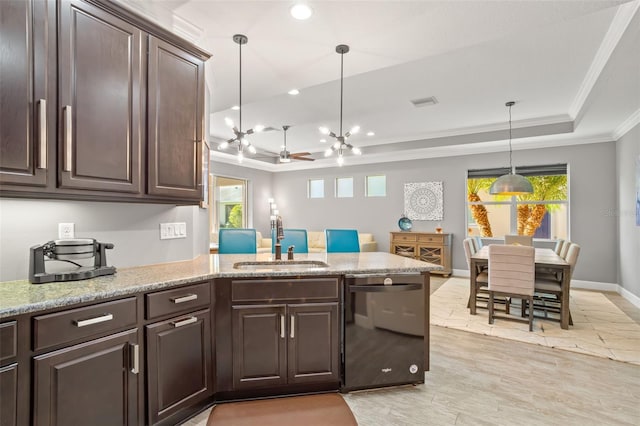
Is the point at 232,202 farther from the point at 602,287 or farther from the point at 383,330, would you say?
the point at 602,287

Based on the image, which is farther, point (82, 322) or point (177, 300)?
point (177, 300)

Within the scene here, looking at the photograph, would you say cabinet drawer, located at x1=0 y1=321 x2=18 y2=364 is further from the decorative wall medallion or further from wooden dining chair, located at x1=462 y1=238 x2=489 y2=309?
the decorative wall medallion

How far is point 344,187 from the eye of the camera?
8469 mm

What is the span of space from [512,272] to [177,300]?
3470 mm

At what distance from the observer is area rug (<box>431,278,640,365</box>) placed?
3124mm

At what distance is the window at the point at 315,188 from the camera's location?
877cm

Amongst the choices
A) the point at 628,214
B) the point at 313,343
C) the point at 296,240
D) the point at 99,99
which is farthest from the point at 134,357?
the point at 628,214

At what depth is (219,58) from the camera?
3.01 meters

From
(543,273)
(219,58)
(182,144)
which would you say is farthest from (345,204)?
(182,144)

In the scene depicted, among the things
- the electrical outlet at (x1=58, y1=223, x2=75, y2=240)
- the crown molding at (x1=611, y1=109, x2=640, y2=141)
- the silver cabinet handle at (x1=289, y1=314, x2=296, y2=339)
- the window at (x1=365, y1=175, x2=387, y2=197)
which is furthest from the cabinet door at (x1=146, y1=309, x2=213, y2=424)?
the window at (x1=365, y1=175, x2=387, y2=197)

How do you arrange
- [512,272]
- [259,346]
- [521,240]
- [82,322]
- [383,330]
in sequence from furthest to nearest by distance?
[521,240] → [512,272] → [383,330] → [259,346] → [82,322]

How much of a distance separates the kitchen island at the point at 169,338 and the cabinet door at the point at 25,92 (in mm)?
609

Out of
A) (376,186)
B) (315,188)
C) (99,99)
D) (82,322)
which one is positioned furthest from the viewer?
(315,188)

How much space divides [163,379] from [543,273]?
178 inches
